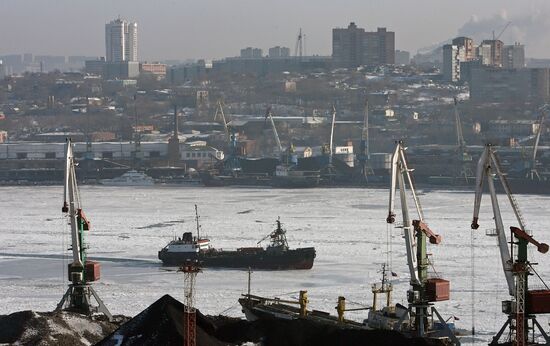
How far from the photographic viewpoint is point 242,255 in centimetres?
2856

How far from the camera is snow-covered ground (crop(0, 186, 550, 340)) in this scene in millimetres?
23344

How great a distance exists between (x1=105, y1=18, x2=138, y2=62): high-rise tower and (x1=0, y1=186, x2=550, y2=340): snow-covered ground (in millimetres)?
120102

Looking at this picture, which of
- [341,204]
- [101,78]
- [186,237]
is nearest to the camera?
[186,237]

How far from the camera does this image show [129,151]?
6800cm

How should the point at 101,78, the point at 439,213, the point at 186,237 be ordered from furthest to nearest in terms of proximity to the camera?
the point at 101,78 → the point at 439,213 → the point at 186,237

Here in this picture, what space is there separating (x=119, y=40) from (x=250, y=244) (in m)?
140

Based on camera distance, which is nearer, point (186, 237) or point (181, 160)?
point (186, 237)

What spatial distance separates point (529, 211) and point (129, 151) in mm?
30744

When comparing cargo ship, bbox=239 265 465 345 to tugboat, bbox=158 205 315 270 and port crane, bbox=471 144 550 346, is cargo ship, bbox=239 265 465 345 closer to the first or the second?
port crane, bbox=471 144 550 346

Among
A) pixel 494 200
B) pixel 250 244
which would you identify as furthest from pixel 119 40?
pixel 494 200

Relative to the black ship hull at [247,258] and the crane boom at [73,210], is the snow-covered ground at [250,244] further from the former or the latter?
the crane boom at [73,210]

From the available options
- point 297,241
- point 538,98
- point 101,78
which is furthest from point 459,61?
point 297,241

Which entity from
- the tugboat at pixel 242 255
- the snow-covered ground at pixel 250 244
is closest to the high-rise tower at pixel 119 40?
the snow-covered ground at pixel 250 244

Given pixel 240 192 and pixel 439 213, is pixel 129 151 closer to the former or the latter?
pixel 240 192
